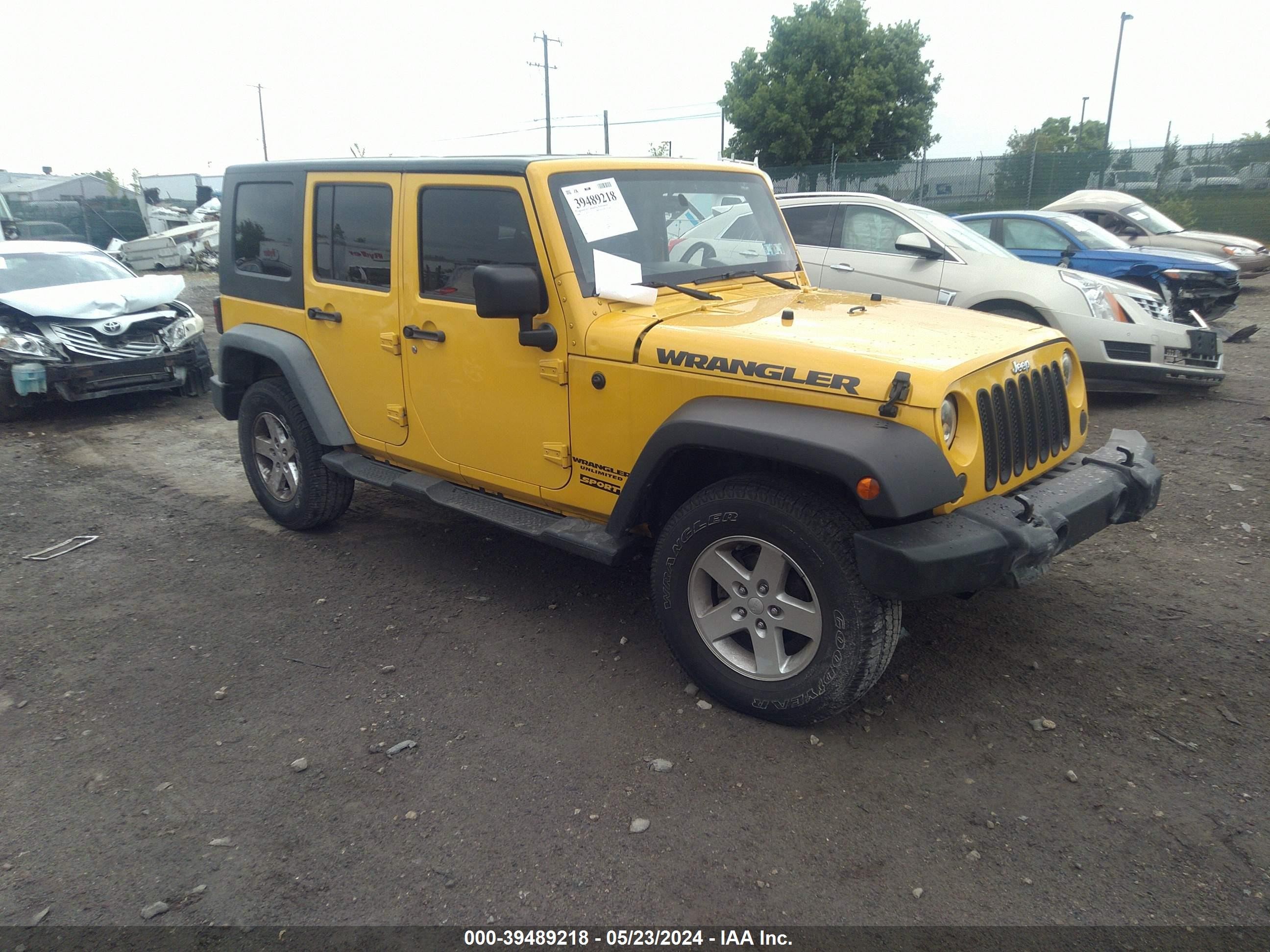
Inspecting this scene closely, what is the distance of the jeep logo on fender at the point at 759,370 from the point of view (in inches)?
111

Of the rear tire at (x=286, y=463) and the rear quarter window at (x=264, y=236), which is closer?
the rear quarter window at (x=264, y=236)

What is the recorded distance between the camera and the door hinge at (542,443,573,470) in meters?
3.61

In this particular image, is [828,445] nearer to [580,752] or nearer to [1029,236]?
[580,752]

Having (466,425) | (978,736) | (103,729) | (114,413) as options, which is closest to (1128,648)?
(978,736)

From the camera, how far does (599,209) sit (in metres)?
3.62

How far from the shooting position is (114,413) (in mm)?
8438

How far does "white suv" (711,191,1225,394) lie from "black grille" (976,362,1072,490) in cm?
326

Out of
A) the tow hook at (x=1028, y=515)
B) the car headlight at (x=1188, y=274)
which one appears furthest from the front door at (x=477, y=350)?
the car headlight at (x=1188, y=274)

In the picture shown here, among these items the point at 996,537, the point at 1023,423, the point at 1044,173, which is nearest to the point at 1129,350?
the point at 1023,423

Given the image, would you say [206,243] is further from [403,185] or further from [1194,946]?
[1194,946]

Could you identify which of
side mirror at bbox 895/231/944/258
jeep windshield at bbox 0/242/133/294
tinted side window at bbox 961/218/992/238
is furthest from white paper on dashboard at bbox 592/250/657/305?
tinted side window at bbox 961/218/992/238

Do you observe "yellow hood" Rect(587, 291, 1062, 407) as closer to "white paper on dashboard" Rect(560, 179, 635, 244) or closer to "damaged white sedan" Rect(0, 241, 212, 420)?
"white paper on dashboard" Rect(560, 179, 635, 244)

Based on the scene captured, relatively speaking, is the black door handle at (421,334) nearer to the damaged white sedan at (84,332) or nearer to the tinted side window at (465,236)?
the tinted side window at (465,236)

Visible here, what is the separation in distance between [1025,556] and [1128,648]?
123 cm
